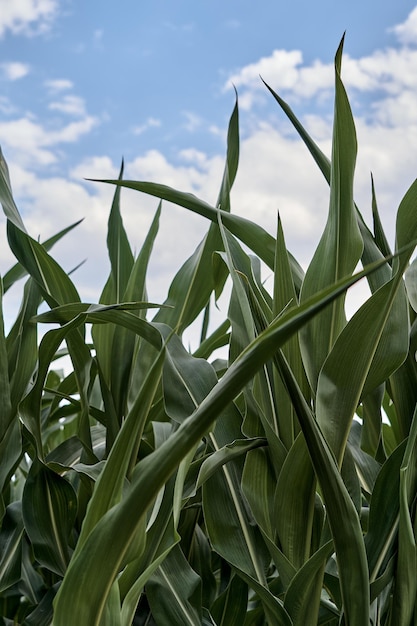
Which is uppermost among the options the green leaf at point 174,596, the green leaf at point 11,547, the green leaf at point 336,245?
the green leaf at point 336,245

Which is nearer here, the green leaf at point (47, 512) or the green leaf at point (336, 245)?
the green leaf at point (336, 245)

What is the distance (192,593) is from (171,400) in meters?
0.14

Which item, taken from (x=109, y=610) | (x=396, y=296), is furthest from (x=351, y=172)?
(x=109, y=610)

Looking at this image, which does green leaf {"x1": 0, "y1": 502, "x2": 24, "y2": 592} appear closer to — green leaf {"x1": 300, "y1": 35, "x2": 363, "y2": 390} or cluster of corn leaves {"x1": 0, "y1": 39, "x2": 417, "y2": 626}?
cluster of corn leaves {"x1": 0, "y1": 39, "x2": 417, "y2": 626}

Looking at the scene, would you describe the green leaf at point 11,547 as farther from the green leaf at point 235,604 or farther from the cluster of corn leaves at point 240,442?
the green leaf at point 235,604

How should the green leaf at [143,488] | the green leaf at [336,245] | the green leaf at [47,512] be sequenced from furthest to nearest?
the green leaf at [47,512], the green leaf at [336,245], the green leaf at [143,488]

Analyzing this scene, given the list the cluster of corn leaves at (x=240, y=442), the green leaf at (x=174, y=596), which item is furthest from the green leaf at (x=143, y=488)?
the green leaf at (x=174, y=596)

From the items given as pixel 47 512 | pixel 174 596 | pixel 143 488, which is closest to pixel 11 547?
pixel 47 512

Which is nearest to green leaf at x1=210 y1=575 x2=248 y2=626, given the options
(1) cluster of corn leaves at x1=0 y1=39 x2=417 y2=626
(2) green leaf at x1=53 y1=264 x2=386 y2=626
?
(1) cluster of corn leaves at x1=0 y1=39 x2=417 y2=626

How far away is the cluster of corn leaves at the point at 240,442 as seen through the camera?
0.93ft

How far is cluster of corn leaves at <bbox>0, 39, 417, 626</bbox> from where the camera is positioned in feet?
0.93

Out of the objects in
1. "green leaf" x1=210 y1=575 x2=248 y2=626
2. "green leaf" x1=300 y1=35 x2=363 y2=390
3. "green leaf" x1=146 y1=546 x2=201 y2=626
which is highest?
"green leaf" x1=300 y1=35 x2=363 y2=390

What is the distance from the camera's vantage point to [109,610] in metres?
0.31

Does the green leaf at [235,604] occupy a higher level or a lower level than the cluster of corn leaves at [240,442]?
lower
